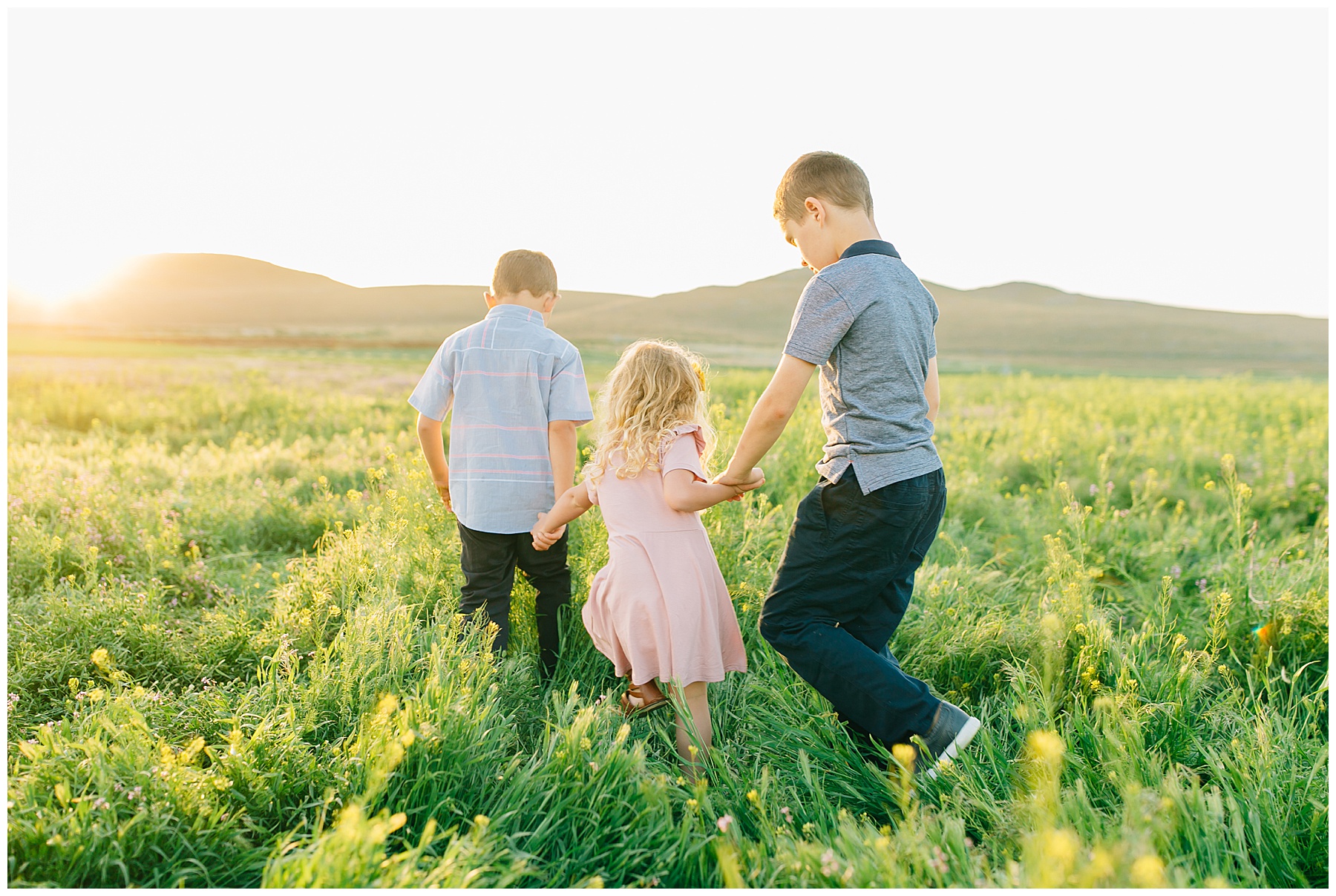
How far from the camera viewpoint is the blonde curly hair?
8.33 ft

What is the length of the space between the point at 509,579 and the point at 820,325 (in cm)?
153

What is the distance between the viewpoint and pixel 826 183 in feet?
8.04

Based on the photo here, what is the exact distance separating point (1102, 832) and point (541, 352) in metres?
2.26

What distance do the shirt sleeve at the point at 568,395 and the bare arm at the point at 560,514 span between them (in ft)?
0.96

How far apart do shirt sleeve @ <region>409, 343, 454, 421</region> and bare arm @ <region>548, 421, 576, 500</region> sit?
1.40ft

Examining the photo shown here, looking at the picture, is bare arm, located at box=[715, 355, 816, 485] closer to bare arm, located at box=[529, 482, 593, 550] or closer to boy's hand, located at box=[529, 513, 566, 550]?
bare arm, located at box=[529, 482, 593, 550]

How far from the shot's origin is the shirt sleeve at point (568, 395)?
2.98m

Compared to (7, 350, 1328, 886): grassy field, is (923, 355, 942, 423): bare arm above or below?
above

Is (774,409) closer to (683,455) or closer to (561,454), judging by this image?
(683,455)

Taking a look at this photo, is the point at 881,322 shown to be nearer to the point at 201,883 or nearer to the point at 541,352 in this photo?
the point at 541,352

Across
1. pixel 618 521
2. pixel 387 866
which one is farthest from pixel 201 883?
pixel 618 521

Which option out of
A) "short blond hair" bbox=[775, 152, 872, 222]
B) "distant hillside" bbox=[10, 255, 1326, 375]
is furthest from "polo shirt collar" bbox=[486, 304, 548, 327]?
"distant hillside" bbox=[10, 255, 1326, 375]

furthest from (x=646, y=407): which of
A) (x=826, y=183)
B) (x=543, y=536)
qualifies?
(x=826, y=183)

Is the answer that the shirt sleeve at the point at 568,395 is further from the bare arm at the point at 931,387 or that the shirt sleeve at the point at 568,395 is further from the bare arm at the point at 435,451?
the bare arm at the point at 931,387
